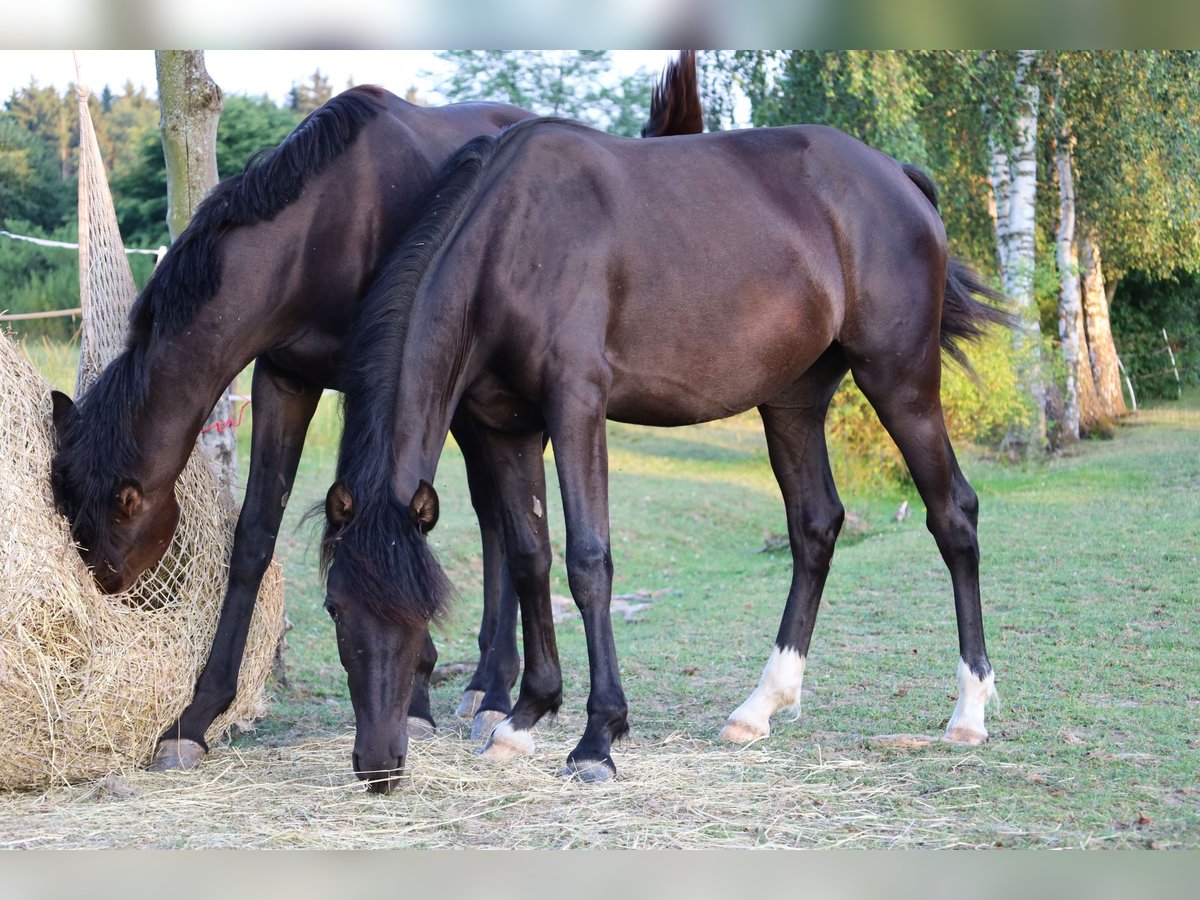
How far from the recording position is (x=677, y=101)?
6.54 meters

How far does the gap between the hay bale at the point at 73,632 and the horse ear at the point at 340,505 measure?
105 centimetres

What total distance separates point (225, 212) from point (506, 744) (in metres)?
2.36

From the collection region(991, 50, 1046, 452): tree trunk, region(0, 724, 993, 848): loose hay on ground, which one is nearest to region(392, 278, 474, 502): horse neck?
region(0, 724, 993, 848): loose hay on ground

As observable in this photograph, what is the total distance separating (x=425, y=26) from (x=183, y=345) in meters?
1.94

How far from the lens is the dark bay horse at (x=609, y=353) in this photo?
3.97 meters

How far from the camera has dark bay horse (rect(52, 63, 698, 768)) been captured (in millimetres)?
4527

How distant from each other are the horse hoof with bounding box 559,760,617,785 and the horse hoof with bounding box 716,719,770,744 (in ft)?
2.60

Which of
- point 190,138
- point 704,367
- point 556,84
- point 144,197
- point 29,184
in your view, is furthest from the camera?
point 556,84

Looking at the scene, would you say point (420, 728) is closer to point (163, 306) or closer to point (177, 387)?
point (177, 387)

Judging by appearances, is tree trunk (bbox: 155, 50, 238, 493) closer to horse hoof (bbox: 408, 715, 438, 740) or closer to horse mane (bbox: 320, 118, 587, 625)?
horse hoof (bbox: 408, 715, 438, 740)

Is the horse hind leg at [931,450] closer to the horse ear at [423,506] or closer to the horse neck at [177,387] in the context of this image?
the horse ear at [423,506]

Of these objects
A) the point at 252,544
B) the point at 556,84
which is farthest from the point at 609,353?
the point at 556,84

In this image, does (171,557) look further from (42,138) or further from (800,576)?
(42,138)

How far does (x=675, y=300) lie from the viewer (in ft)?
15.5
